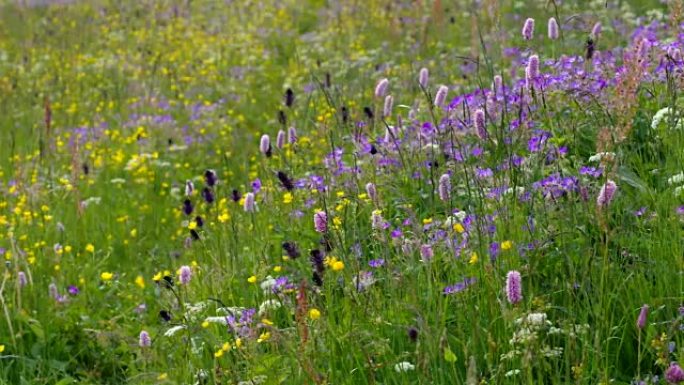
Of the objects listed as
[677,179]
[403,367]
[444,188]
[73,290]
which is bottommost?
[73,290]

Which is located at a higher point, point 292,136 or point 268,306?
point 292,136

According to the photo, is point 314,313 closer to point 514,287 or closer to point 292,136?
point 514,287

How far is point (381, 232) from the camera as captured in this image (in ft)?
9.68

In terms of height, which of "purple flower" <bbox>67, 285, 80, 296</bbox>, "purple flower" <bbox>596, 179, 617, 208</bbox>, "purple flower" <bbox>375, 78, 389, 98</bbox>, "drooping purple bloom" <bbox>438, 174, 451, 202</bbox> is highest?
"purple flower" <bbox>596, 179, 617, 208</bbox>

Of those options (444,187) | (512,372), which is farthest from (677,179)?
(512,372)

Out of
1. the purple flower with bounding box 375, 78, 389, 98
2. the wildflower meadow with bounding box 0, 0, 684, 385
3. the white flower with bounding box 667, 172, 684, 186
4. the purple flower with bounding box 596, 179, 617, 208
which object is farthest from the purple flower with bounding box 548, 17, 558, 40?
the purple flower with bounding box 596, 179, 617, 208

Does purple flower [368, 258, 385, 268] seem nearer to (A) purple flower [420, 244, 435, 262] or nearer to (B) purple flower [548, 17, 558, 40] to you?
(A) purple flower [420, 244, 435, 262]

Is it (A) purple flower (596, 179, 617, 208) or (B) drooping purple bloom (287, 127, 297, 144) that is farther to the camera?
(B) drooping purple bloom (287, 127, 297, 144)

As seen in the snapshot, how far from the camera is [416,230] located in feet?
8.66

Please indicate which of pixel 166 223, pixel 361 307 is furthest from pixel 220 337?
pixel 166 223

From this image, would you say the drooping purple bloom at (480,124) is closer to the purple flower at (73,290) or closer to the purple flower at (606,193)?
the purple flower at (606,193)

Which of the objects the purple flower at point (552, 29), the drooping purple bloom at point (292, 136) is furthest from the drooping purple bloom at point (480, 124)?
the drooping purple bloom at point (292, 136)

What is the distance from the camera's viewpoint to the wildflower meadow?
8.77 feet

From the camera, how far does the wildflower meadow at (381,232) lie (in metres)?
2.67
